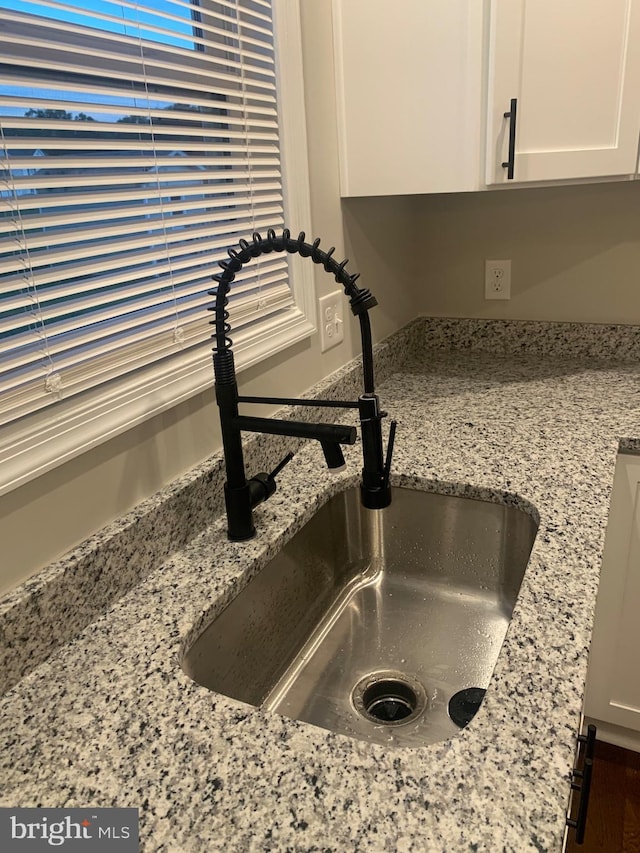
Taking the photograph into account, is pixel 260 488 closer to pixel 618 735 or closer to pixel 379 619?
pixel 379 619

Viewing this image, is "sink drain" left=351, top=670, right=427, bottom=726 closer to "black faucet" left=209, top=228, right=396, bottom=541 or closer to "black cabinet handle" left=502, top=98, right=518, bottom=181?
"black faucet" left=209, top=228, right=396, bottom=541

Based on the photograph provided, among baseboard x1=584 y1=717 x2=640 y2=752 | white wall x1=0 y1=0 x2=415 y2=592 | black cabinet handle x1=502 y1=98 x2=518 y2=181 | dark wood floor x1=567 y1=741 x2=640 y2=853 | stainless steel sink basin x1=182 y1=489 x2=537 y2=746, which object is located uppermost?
black cabinet handle x1=502 y1=98 x2=518 y2=181

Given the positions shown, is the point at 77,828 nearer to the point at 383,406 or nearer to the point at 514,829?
the point at 514,829

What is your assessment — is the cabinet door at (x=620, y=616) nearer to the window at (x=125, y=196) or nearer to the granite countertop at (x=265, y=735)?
the granite countertop at (x=265, y=735)

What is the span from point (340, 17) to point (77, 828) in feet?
4.72

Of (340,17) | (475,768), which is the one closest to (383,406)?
(340,17)

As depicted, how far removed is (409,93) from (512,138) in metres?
0.24

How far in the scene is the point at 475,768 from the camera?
60 centimetres

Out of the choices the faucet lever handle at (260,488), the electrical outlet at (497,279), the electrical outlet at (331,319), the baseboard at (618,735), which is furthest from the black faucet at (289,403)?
the baseboard at (618,735)

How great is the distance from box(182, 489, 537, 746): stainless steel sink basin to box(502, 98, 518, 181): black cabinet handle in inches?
26.6

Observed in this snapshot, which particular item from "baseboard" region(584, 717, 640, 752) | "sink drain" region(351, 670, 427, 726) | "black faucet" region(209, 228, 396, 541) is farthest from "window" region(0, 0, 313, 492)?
"baseboard" region(584, 717, 640, 752)

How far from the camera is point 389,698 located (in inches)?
39.4

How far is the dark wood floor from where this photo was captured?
1438 millimetres

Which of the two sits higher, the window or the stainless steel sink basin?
the window
